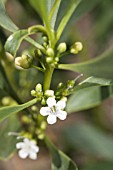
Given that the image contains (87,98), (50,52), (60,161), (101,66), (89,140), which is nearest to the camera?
(101,66)

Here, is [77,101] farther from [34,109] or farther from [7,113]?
[7,113]

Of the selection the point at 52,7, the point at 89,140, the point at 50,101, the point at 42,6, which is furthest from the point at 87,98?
the point at 89,140

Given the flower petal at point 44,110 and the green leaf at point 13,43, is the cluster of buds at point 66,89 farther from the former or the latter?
the green leaf at point 13,43

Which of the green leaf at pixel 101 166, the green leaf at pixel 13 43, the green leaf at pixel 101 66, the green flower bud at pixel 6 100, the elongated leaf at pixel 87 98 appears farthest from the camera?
the green leaf at pixel 101 166

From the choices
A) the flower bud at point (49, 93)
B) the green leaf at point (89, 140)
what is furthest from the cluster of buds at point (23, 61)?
the green leaf at point (89, 140)

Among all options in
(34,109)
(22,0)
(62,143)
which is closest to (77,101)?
(34,109)

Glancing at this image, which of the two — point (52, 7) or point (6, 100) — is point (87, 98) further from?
point (52, 7)
